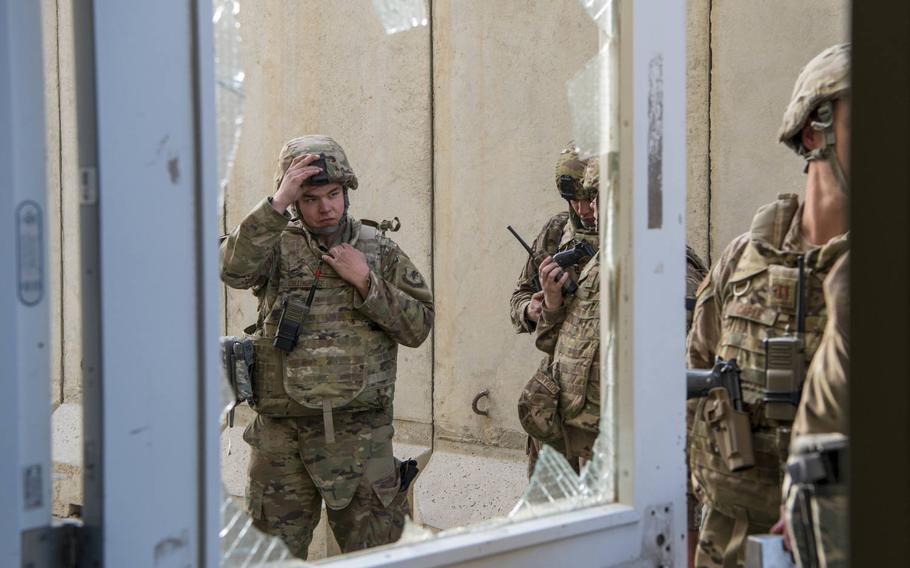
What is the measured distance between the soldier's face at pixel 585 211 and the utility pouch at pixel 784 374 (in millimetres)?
1709

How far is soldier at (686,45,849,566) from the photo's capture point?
7.12 ft

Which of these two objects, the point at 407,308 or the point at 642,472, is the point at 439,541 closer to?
the point at 642,472

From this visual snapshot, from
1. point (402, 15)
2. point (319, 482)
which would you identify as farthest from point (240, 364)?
point (402, 15)

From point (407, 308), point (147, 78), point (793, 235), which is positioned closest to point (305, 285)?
point (407, 308)

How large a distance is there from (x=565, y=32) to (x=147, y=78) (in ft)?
12.6

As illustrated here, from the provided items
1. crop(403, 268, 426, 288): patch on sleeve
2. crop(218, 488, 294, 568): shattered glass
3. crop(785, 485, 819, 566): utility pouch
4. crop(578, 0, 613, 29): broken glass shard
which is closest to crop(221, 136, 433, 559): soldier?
crop(403, 268, 426, 288): patch on sleeve

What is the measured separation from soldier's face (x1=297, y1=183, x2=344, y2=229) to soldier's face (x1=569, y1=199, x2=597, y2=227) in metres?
1.01

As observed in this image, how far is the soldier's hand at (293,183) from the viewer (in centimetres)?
337

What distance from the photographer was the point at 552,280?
386 centimetres

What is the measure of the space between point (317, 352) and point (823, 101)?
1.93 m

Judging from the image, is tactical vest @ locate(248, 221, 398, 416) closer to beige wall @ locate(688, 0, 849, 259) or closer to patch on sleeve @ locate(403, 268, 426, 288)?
patch on sleeve @ locate(403, 268, 426, 288)

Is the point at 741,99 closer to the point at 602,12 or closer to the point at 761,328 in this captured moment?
the point at 761,328

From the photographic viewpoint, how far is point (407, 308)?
11.5 feet

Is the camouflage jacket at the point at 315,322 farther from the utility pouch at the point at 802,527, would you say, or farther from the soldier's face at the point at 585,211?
the utility pouch at the point at 802,527
